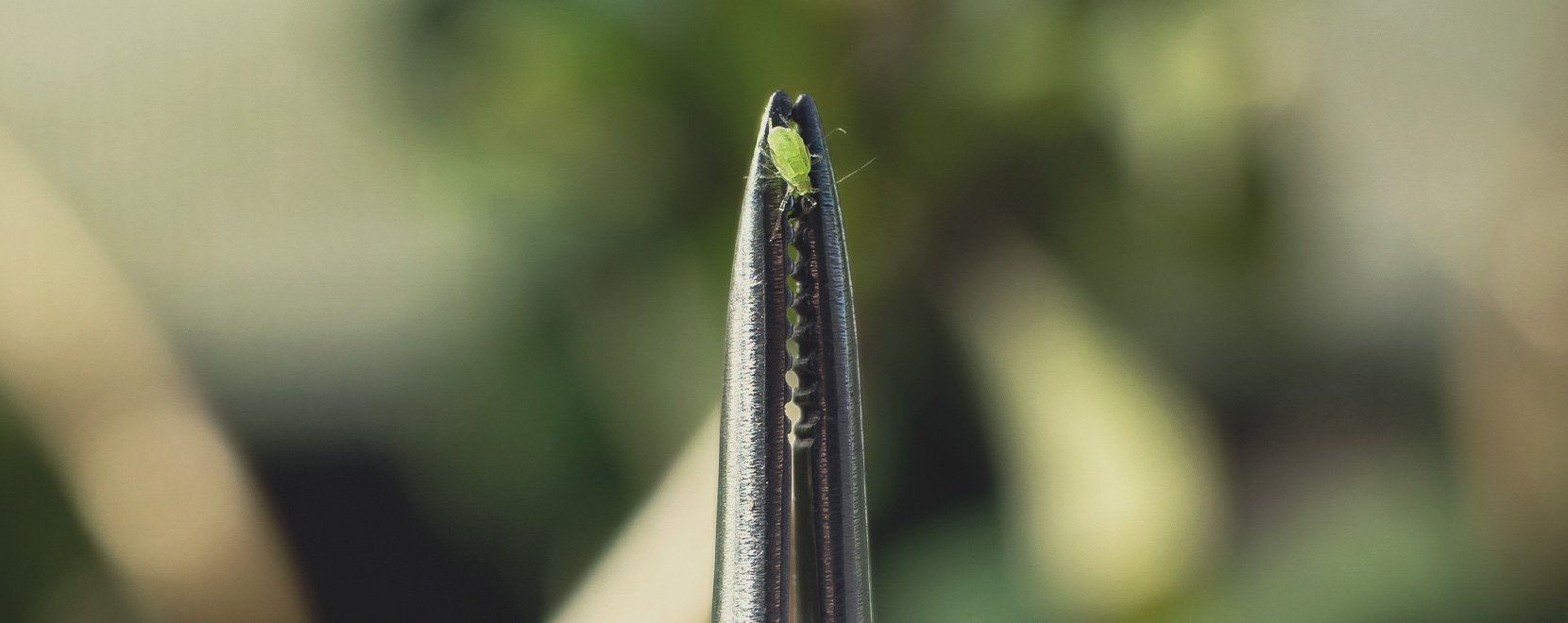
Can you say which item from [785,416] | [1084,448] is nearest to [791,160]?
[785,416]

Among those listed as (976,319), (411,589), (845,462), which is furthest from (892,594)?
(845,462)

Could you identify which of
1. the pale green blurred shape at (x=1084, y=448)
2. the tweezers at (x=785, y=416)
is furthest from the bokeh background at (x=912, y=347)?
the tweezers at (x=785, y=416)

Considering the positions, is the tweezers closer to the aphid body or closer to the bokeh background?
the aphid body

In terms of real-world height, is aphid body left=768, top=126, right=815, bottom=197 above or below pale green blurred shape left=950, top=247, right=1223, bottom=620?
above

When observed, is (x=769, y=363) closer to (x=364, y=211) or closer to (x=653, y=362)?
(x=653, y=362)

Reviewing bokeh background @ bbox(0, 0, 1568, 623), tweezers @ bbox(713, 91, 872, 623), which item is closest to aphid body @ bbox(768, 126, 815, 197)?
tweezers @ bbox(713, 91, 872, 623)

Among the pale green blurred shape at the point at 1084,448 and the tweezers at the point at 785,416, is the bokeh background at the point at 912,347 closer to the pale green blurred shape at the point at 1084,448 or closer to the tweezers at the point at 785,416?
the pale green blurred shape at the point at 1084,448

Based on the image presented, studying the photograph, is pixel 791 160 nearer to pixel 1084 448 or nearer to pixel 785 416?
pixel 785 416
